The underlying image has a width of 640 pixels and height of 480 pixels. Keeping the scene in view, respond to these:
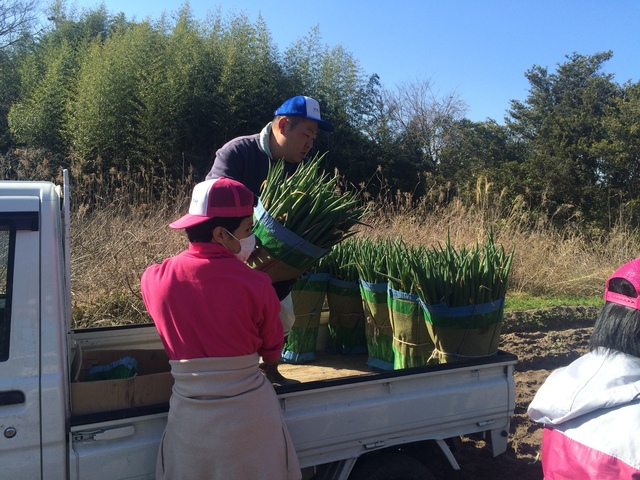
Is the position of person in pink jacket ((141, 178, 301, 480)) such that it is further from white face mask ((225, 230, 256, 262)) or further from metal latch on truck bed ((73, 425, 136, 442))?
white face mask ((225, 230, 256, 262))

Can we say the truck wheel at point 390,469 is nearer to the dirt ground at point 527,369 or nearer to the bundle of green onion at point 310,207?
the dirt ground at point 527,369

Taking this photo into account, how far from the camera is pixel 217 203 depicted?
7.08 feet

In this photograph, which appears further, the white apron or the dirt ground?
the dirt ground

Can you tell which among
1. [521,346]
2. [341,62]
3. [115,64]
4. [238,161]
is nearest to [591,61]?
[341,62]

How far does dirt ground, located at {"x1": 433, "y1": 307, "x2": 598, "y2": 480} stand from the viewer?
3803 mm

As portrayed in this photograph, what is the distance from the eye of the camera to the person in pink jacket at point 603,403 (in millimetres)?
1646

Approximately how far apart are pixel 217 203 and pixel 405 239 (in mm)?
6664

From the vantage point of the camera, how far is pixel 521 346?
643 centimetres

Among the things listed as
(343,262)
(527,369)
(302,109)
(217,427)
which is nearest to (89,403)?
(217,427)

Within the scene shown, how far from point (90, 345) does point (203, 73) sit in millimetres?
14478

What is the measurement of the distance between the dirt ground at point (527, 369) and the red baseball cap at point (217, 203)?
69.4 inches

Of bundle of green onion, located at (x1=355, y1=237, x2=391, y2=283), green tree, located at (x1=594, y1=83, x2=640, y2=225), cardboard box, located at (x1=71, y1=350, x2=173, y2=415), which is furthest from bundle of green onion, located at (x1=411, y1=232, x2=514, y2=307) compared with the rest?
green tree, located at (x1=594, y1=83, x2=640, y2=225)

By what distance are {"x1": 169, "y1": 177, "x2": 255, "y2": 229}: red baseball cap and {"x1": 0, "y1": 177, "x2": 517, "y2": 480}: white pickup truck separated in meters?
0.53

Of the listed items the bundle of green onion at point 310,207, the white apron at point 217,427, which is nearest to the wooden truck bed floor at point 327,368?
the bundle of green onion at point 310,207
